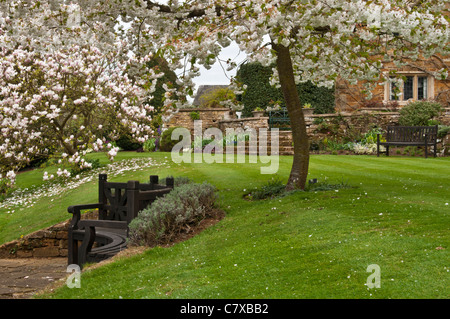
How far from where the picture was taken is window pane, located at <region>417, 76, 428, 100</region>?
84.3 ft

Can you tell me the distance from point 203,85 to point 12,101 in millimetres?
38971

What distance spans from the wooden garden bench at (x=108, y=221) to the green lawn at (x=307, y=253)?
875 mm

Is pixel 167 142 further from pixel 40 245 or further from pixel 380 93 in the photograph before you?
pixel 40 245

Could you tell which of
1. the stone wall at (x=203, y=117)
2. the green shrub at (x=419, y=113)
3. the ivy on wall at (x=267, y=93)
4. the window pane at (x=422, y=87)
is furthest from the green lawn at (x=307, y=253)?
the window pane at (x=422, y=87)

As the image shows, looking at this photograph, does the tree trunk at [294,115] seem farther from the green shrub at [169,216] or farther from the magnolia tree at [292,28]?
the green shrub at [169,216]

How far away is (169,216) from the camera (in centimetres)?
740

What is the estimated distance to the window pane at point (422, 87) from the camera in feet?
84.3

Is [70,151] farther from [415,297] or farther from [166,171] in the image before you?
[415,297]

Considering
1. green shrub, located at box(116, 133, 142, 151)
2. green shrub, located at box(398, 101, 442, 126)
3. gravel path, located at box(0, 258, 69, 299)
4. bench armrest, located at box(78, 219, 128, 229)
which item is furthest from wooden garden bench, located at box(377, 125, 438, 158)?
green shrub, located at box(116, 133, 142, 151)

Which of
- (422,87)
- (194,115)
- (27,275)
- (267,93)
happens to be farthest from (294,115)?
(422,87)

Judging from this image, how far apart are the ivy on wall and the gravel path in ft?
51.5

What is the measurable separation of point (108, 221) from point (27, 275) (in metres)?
2.35
